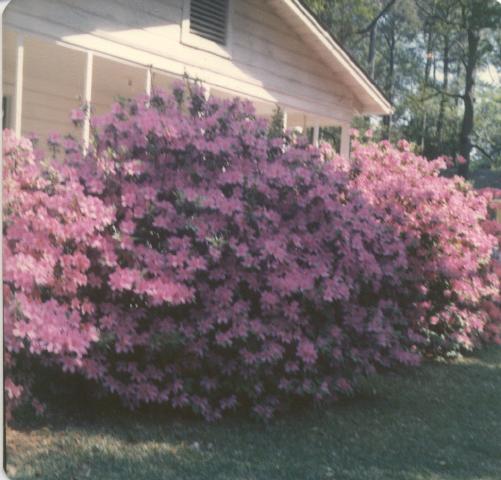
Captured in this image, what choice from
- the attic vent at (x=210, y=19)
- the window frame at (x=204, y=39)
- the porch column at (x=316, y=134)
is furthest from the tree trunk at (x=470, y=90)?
the attic vent at (x=210, y=19)

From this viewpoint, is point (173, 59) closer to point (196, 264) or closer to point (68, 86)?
point (68, 86)

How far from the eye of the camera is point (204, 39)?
5246 mm

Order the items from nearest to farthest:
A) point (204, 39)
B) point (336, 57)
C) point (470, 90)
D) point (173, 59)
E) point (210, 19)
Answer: point (470, 90)
point (336, 57)
point (173, 59)
point (210, 19)
point (204, 39)

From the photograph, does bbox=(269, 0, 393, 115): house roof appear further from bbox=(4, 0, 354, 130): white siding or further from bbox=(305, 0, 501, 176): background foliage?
bbox=(305, 0, 501, 176): background foliage

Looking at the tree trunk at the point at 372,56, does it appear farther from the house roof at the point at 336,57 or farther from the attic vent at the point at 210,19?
the attic vent at the point at 210,19

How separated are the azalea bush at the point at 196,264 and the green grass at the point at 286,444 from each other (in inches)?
5.2

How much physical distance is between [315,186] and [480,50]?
1.10 meters

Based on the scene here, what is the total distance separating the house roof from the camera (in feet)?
9.73

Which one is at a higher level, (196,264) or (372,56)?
(372,56)

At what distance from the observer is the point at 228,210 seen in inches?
117

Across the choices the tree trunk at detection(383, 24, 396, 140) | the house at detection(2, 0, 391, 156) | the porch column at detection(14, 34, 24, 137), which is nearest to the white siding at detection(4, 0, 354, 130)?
the house at detection(2, 0, 391, 156)

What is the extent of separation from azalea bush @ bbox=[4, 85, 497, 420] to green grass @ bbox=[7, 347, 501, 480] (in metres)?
0.13

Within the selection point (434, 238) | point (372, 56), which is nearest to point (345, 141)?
point (434, 238)

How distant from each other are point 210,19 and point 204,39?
0.20 m
